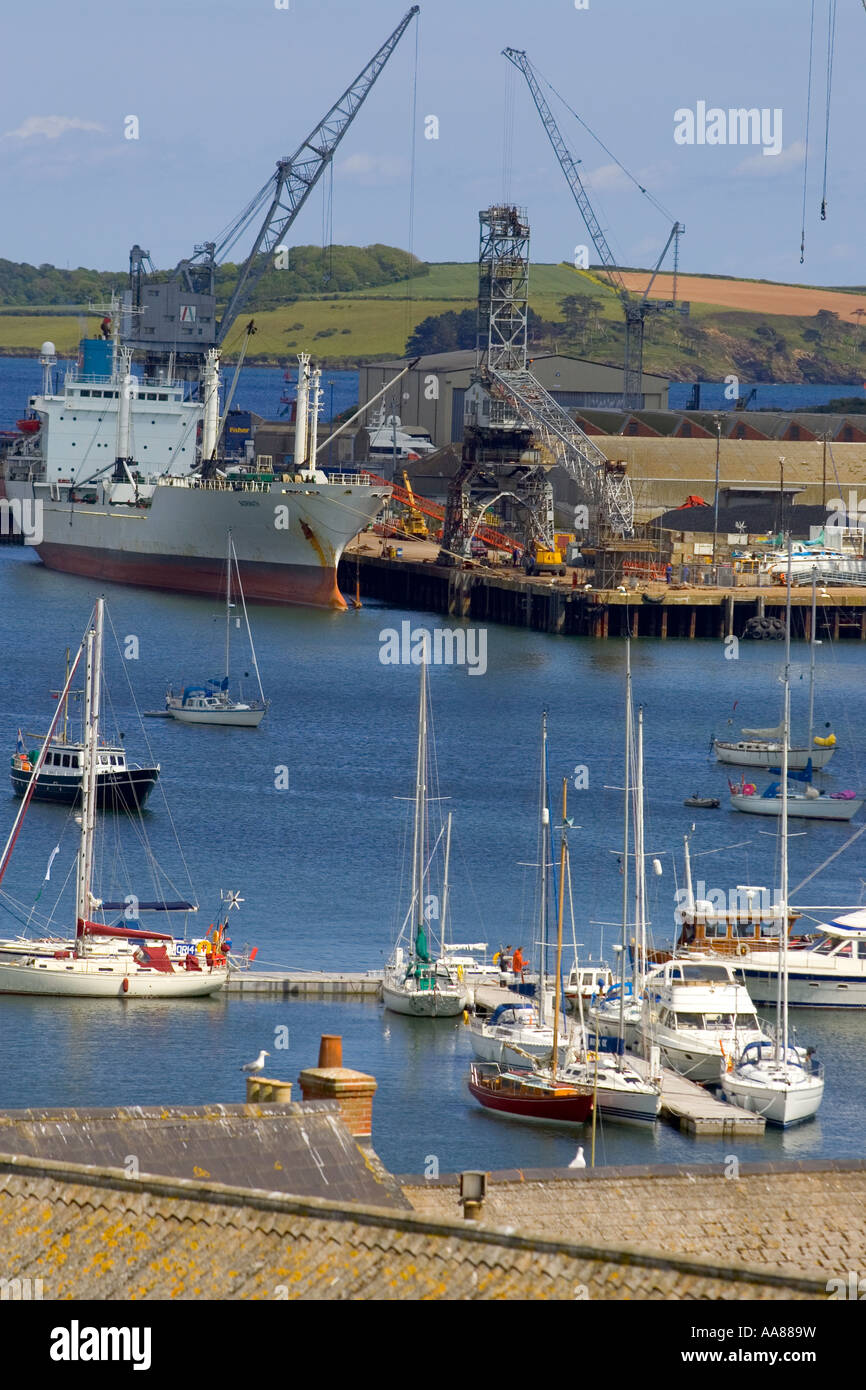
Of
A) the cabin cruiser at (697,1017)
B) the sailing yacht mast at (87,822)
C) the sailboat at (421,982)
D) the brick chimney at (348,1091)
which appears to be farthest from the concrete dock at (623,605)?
the brick chimney at (348,1091)

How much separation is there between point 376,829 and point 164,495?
47.6 m

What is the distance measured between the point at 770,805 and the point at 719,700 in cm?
1697

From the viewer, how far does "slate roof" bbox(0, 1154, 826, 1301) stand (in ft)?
35.1

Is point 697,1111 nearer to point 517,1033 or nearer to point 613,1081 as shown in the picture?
point 613,1081

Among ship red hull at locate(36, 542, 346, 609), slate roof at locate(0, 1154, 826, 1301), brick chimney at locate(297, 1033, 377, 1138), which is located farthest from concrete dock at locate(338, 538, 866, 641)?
slate roof at locate(0, 1154, 826, 1301)

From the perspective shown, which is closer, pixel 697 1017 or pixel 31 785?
pixel 697 1017

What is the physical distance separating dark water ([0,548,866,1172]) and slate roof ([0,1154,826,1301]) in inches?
546

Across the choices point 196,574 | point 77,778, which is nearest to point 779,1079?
point 77,778

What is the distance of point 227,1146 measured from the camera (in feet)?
43.5

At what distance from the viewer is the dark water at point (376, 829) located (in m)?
28.0

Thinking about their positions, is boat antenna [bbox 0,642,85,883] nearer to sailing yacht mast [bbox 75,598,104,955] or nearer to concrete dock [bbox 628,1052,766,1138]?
sailing yacht mast [bbox 75,598,104,955]

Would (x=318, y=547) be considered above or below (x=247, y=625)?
above

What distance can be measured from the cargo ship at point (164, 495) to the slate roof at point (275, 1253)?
73.1 meters

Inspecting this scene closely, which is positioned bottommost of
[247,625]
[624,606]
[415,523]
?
[247,625]
